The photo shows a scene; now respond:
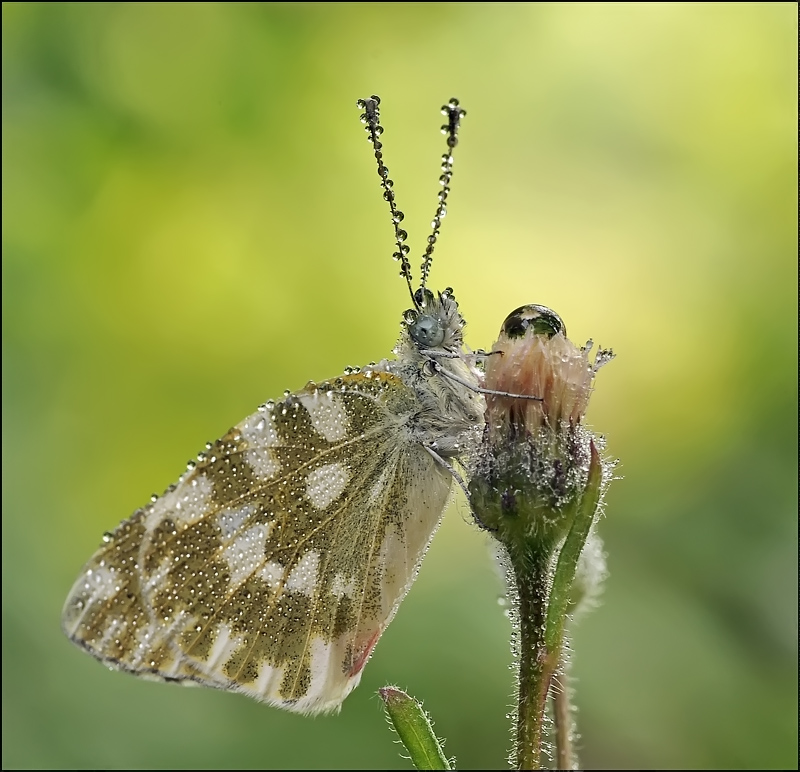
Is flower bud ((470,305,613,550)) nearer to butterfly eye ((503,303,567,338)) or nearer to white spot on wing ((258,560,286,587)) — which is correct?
butterfly eye ((503,303,567,338))

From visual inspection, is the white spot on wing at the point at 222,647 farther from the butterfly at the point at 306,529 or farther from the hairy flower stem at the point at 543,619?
the hairy flower stem at the point at 543,619

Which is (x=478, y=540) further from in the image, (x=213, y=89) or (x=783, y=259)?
(x=213, y=89)

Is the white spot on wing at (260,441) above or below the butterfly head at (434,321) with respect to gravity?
below

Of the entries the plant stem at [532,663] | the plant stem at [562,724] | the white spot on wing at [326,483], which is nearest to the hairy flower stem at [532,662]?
the plant stem at [532,663]

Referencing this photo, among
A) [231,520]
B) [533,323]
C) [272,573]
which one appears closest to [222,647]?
[272,573]

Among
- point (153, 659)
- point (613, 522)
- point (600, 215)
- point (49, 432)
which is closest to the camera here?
point (153, 659)

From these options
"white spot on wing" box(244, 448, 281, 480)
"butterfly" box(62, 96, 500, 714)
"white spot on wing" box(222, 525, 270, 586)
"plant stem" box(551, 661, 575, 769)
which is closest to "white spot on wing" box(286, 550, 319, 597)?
"butterfly" box(62, 96, 500, 714)

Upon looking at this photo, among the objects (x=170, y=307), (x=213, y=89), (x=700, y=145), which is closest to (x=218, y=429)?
(x=170, y=307)
